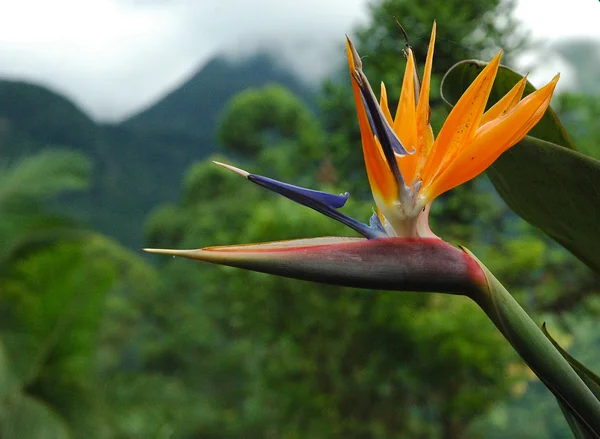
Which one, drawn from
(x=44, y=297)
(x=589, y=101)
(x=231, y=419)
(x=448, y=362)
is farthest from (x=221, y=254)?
(x=231, y=419)

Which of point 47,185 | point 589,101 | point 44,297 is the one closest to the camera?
point 44,297

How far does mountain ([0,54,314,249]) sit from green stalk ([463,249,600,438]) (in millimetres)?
7758

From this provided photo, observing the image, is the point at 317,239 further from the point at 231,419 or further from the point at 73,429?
the point at 231,419

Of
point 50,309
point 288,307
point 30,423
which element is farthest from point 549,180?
point 288,307

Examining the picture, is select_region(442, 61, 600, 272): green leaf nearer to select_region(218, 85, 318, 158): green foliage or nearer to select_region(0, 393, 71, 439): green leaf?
select_region(0, 393, 71, 439): green leaf

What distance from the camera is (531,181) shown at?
0.35 m

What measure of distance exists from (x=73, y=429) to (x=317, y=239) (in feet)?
8.81

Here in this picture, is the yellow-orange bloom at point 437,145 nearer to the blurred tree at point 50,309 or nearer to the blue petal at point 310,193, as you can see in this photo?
the blue petal at point 310,193

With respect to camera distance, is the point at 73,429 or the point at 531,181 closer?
the point at 531,181

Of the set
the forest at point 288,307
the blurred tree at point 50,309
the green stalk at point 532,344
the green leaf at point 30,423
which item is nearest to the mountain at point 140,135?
the forest at point 288,307

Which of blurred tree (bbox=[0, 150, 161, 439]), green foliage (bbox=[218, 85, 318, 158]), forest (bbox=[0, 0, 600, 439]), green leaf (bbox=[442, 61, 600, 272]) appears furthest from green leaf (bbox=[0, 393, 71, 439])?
green foliage (bbox=[218, 85, 318, 158])

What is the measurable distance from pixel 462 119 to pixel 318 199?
76 millimetres

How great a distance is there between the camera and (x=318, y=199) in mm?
312

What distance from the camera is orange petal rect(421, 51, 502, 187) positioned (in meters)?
0.31
